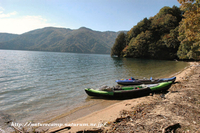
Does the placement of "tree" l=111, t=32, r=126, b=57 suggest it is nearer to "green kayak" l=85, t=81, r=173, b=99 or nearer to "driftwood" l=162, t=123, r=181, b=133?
"green kayak" l=85, t=81, r=173, b=99

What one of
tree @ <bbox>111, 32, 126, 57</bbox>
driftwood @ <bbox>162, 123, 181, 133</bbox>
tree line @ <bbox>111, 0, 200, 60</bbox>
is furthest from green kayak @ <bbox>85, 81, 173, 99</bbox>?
tree @ <bbox>111, 32, 126, 57</bbox>

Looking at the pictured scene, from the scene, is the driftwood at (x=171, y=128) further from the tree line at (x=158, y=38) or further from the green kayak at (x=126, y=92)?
the tree line at (x=158, y=38)

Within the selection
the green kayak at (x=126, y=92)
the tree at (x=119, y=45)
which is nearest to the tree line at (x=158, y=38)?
the tree at (x=119, y=45)

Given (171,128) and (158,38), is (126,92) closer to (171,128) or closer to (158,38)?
(171,128)

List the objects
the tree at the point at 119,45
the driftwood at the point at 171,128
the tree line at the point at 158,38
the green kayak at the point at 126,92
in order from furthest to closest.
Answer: the tree at the point at 119,45, the tree line at the point at 158,38, the green kayak at the point at 126,92, the driftwood at the point at 171,128

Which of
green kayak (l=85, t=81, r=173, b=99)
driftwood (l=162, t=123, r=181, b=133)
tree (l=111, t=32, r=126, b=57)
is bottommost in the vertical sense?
green kayak (l=85, t=81, r=173, b=99)

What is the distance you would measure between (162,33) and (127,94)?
6884 centimetres

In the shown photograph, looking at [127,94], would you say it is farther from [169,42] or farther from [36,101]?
[169,42]

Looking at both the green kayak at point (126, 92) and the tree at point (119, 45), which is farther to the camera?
the tree at point (119, 45)

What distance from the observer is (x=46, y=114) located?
746cm

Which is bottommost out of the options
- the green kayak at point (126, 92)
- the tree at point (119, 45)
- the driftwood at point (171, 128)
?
the green kayak at point (126, 92)

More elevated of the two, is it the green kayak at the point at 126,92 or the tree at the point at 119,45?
the tree at the point at 119,45

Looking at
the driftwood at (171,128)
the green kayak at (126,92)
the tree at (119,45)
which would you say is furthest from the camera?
the tree at (119,45)

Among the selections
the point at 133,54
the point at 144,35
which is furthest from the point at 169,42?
the point at 133,54
